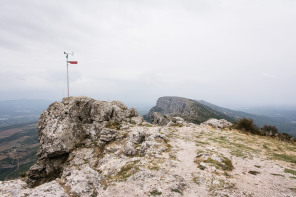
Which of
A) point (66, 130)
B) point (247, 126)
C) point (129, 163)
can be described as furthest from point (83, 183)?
point (247, 126)

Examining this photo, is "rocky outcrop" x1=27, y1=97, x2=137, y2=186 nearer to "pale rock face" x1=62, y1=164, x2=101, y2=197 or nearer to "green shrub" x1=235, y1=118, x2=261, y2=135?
"pale rock face" x1=62, y1=164, x2=101, y2=197

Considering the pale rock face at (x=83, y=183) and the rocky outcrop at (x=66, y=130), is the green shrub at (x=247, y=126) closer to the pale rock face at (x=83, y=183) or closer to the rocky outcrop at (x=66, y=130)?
the rocky outcrop at (x=66, y=130)

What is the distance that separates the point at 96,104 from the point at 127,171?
19748mm

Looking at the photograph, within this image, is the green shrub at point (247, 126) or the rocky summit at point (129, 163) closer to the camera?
the rocky summit at point (129, 163)

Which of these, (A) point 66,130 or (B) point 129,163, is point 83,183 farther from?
(A) point 66,130

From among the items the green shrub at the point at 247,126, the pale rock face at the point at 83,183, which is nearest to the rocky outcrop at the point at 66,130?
the pale rock face at the point at 83,183

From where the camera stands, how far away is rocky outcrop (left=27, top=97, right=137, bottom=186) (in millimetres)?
23484

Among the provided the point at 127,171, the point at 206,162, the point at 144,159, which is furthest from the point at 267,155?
the point at 127,171

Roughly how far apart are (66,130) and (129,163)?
47.7 feet

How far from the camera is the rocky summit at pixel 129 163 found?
11.7 metres

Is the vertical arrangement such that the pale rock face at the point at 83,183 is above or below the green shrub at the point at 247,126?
above

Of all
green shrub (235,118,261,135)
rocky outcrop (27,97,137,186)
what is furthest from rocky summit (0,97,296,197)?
green shrub (235,118,261,135)

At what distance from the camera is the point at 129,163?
1692 cm

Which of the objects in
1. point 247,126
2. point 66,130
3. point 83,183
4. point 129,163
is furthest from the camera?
point 247,126
